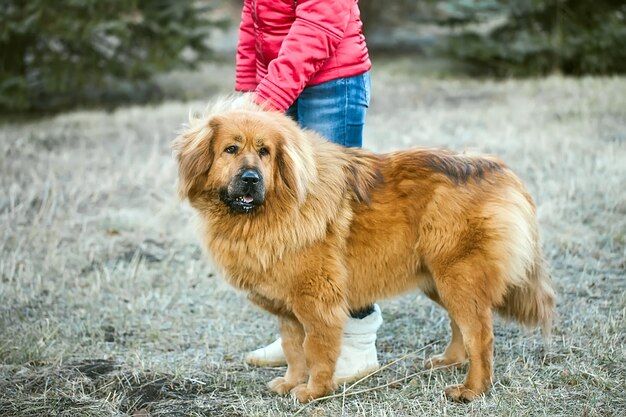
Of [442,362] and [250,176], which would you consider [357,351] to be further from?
[250,176]

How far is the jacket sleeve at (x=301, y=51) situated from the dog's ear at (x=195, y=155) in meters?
0.35

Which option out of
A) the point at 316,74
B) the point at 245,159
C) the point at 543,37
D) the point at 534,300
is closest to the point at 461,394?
the point at 534,300

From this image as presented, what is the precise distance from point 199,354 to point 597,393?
90.5 inches

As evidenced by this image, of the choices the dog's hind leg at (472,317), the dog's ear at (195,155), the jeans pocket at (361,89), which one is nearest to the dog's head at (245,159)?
the dog's ear at (195,155)

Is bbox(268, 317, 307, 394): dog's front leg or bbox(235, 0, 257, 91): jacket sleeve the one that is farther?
bbox(235, 0, 257, 91): jacket sleeve

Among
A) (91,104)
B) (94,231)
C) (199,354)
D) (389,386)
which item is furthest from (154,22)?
(389,386)

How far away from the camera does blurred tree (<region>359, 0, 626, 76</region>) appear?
42.5 ft

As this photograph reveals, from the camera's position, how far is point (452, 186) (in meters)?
3.92

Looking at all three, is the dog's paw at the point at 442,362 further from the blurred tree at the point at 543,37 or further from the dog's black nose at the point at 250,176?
the blurred tree at the point at 543,37

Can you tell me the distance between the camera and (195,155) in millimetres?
3824

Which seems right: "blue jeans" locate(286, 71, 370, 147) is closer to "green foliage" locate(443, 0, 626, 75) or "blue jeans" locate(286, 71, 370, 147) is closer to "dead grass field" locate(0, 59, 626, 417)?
"dead grass field" locate(0, 59, 626, 417)

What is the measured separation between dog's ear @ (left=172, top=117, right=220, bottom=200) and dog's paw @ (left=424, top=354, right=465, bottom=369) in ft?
5.53

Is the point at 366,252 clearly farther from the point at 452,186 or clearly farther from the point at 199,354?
the point at 199,354

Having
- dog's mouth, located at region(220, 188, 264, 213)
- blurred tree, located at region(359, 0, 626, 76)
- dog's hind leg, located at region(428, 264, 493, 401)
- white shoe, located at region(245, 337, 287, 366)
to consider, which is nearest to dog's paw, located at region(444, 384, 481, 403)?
dog's hind leg, located at region(428, 264, 493, 401)
